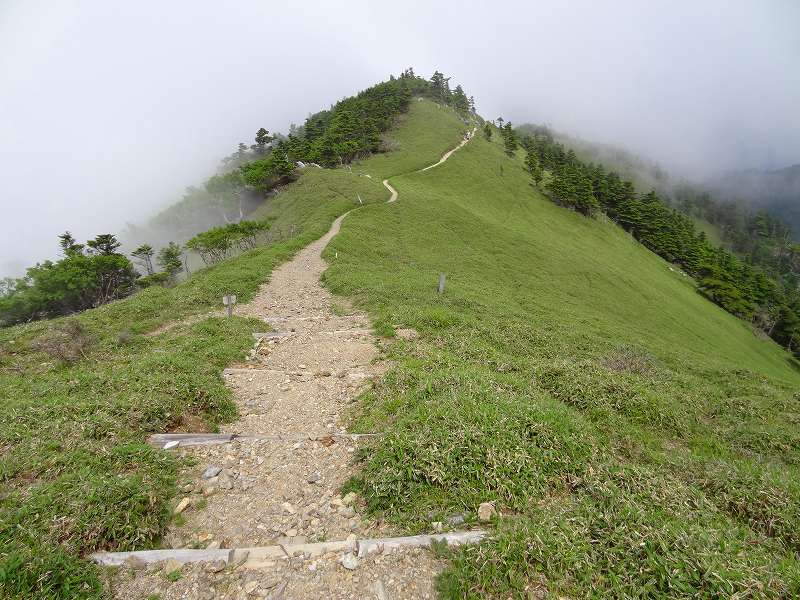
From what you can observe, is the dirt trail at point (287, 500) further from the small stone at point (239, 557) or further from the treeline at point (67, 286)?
the treeline at point (67, 286)

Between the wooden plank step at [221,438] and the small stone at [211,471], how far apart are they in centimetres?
71

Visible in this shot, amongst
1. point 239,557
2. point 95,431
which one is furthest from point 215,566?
point 95,431

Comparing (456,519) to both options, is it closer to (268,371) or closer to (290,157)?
(268,371)

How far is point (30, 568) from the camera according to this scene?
400cm

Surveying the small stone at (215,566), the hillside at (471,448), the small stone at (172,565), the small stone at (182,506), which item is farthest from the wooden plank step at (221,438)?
the small stone at (215,566)

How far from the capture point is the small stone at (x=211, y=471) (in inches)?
244

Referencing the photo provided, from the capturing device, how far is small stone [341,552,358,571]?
445 centimetres

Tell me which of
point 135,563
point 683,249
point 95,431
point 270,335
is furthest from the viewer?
point 683,249

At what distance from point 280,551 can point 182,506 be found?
2.00 meters

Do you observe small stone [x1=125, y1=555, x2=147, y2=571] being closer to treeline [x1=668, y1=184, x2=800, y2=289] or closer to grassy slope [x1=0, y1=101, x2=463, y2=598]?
grassy slope [x1=0, y1=101, x2=463, y2=598]

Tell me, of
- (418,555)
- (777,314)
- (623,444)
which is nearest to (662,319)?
(623,444)

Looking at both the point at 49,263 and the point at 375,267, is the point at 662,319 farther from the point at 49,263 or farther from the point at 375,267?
the point at 49,263

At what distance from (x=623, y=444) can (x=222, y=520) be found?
8.37 metres

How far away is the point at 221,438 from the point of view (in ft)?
23.3
